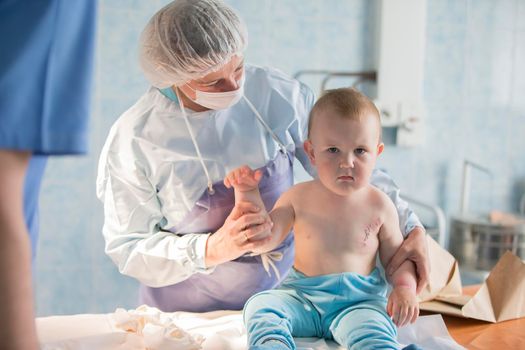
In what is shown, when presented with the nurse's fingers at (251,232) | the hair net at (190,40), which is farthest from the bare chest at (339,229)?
the hair net at (190,40)

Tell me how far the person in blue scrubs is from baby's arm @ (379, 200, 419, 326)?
784 millimetres

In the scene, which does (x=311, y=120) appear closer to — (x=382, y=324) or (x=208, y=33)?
(x=208, y=33)

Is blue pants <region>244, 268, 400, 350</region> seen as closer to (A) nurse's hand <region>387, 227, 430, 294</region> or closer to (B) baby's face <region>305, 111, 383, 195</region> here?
(A) nurse's hand <region>387, 227, 430, 294</region>

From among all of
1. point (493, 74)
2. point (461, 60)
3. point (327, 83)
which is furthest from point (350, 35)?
point (493, 74)

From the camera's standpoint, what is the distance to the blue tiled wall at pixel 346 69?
2.92 meters

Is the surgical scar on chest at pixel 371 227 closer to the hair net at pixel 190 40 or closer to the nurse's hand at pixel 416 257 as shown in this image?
the nurse's hand at pixel 416 257

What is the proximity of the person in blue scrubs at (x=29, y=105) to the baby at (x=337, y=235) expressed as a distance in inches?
25.2

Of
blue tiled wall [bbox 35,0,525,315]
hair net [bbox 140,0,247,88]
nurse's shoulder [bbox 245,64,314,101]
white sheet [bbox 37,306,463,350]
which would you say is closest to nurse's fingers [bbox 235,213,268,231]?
white sheet [bbox 37,306,463,350]

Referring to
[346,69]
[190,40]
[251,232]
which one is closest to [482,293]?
[251,232]

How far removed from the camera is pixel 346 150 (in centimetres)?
146

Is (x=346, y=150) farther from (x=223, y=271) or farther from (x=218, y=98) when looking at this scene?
(x=223, y=271)

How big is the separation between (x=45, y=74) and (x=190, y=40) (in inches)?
28.6

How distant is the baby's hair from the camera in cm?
147

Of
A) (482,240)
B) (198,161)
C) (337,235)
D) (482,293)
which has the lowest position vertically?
(482,240)
